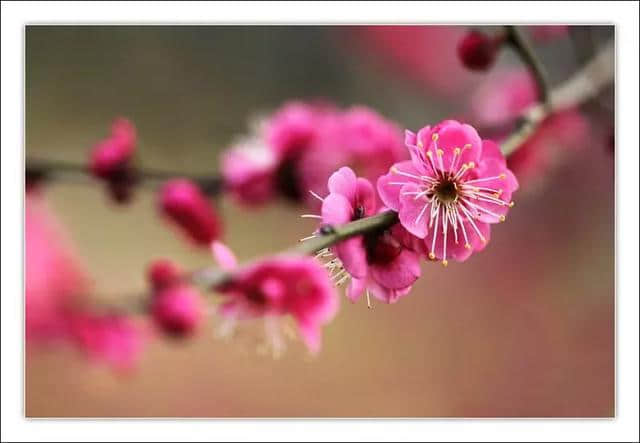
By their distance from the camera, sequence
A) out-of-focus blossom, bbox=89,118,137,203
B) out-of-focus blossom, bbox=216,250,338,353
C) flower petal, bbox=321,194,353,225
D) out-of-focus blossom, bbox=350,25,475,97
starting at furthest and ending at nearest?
out-of-focus blossom, bbox=350,25,475,97 < out-of-focus blossom, bbox=89,118,137,203 < out-of-focus blossom, bbox=216,250,338,353 < flower petal, bbox=321,194,353,225

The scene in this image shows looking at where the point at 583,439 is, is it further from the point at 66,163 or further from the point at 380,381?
the point at 66,163

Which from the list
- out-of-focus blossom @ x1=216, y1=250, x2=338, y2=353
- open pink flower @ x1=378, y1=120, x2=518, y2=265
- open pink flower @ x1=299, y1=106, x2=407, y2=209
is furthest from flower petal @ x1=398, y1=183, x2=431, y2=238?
open pink flower @ x1=299, y1=106, x2=407, y2=209

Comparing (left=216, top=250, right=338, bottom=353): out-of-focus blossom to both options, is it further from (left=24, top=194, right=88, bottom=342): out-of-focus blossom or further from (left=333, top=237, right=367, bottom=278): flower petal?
(left=24, top=194, right=88, bottom=342): out-of-focus blossom

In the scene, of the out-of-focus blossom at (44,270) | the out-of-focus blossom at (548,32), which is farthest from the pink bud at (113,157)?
the out-of-focus blossom at (548,32)

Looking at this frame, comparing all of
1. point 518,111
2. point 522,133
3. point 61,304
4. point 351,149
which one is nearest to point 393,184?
point 522,133

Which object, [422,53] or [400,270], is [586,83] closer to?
[422,53]

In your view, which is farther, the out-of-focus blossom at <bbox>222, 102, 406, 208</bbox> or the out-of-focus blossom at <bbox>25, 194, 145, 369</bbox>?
the out-of-focus blossom at <bbox>25, 194, 145, 369</bbox>

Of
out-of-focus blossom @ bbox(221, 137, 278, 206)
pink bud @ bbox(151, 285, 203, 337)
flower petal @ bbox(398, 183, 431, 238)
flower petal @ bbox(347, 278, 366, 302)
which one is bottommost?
pink bud @ bbox(151, 285, 203, 337)

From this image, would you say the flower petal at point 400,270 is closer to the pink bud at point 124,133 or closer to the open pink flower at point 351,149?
the open pink flower at point 351,149
